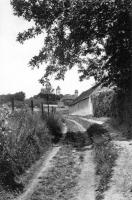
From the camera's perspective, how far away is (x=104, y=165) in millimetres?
12445

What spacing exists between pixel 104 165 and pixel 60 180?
152 cm

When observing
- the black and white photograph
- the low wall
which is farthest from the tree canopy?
the low wall

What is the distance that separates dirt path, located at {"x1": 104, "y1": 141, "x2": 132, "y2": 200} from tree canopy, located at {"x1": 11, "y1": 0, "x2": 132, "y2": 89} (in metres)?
7.60

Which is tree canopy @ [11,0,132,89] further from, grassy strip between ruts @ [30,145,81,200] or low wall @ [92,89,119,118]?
low wall @ [92,89,119,118]

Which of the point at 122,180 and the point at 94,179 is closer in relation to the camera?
the point at 122,180

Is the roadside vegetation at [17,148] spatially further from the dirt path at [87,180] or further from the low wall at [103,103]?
the low wall at [103,103]

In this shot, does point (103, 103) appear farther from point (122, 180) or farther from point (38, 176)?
point (122, 180)

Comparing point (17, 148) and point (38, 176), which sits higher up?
point (17, 148)

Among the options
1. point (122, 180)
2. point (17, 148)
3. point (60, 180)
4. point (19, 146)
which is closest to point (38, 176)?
point (60, 180)

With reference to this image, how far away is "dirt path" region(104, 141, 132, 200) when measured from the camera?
29.4 ft

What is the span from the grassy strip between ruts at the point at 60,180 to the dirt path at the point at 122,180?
116 centimetres

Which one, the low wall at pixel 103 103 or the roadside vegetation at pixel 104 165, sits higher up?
the low wall at pixel 103 103

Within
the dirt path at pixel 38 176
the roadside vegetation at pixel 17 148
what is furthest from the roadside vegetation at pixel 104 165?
the roadside vegetation at pixel 17 148

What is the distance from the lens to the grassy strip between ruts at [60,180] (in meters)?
10.2
